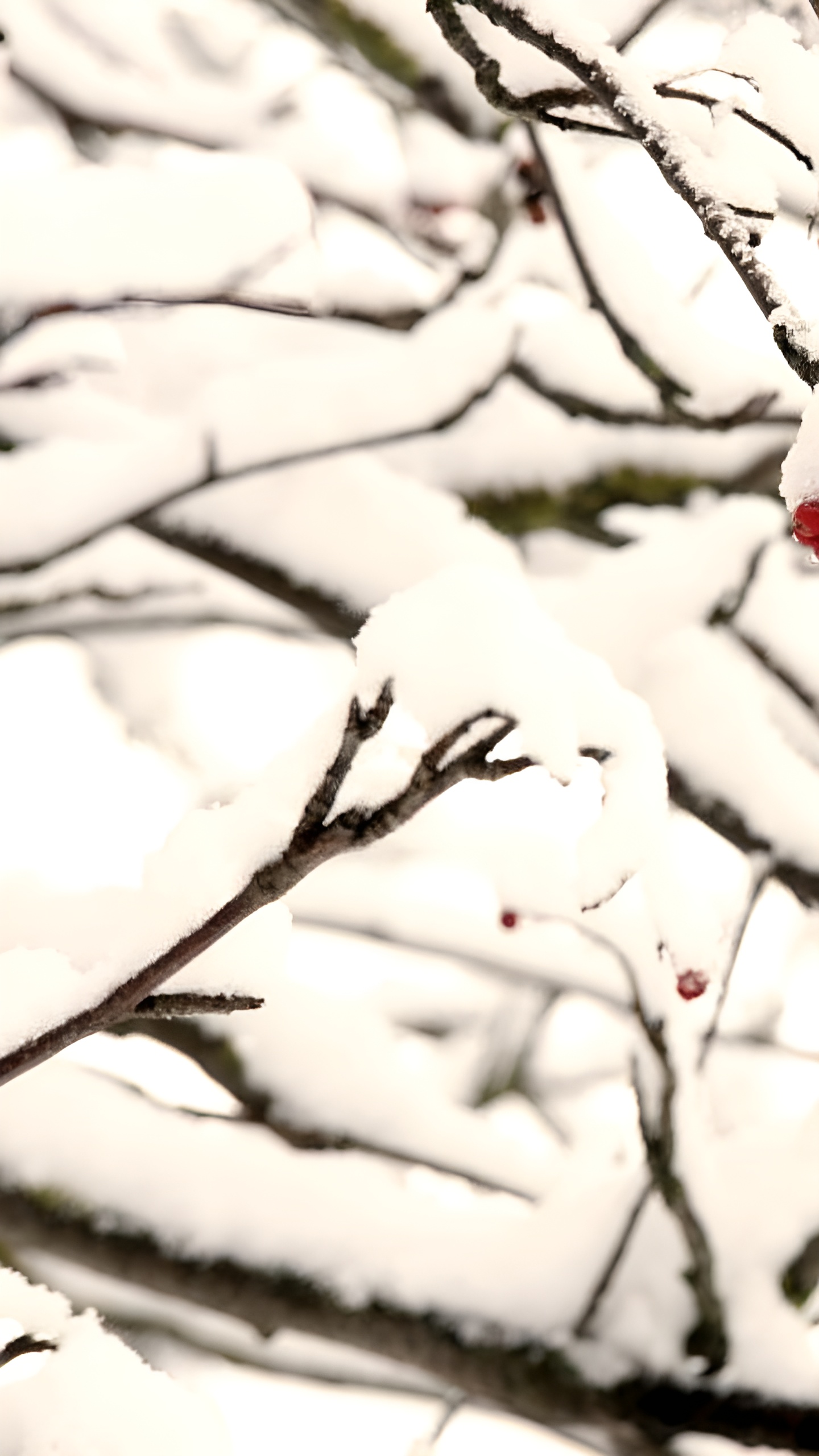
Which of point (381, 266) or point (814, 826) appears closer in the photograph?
point (814, 826)

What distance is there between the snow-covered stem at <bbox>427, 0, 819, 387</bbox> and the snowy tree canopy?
0.46 ft

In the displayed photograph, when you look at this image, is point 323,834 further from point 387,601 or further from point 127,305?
point 127,305

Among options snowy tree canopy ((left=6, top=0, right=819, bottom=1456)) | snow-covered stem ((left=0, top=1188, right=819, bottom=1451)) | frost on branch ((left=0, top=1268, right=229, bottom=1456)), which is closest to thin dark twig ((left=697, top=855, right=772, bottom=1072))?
snowy tree canopy ((left=6, top=0, right=819, bottom=1456))

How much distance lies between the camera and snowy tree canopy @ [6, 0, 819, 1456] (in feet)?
4.02

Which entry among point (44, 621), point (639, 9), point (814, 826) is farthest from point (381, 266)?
point (814, 826)

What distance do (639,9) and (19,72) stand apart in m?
0.88

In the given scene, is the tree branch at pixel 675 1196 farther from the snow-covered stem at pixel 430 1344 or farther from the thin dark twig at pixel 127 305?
the thin dark twig at pixel 127 305

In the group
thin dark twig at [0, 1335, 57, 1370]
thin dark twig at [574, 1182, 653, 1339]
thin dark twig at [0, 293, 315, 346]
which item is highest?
thin dark twig at [0, 293, 315, 346]

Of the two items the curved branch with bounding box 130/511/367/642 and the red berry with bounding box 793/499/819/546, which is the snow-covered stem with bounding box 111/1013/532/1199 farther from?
the red berry with bounding box 793/499/819/546

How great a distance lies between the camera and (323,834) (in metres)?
0.48

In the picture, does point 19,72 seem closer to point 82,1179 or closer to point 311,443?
point 311,443

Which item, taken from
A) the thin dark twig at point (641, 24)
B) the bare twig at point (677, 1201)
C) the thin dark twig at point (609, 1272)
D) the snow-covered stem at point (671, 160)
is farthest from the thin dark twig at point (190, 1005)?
the thin dark twig at point (641, 24)

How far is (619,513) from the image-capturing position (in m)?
1.65

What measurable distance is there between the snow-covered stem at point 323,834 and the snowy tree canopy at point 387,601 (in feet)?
1.13
